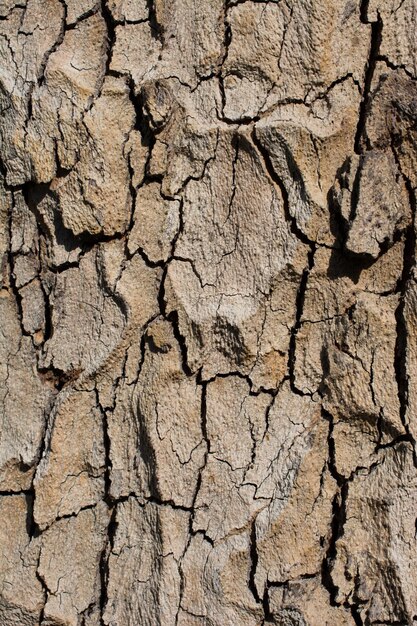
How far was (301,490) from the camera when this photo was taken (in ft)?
3.60

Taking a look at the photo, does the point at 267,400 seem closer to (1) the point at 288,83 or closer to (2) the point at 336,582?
(2) the point at 336,582

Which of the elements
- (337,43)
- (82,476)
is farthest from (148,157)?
(82,476)

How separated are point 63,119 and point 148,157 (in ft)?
0.51

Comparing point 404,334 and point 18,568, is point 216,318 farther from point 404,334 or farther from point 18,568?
point 18,568

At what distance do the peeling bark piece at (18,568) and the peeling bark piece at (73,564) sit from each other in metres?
0.02

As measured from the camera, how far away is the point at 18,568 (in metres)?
1.21

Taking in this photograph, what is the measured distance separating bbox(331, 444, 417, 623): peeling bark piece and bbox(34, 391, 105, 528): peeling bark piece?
0.40 metres

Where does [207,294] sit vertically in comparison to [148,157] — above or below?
below

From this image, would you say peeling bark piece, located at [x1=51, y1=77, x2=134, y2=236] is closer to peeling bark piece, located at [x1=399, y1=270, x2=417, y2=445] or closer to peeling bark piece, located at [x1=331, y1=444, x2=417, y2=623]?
peeling bark piece, located at [x1=399, y1=270, x2=417, y2=445]

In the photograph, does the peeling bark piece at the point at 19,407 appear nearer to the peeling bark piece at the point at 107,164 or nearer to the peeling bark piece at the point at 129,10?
the peeling bark piece at the point at 107,164

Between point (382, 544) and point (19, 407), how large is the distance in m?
0.63

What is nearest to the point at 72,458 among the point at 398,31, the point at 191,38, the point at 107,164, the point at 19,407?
the point at 19,407

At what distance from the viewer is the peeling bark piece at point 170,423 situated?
114 cm

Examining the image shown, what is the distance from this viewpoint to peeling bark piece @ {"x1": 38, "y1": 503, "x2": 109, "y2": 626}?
46.0 inches
